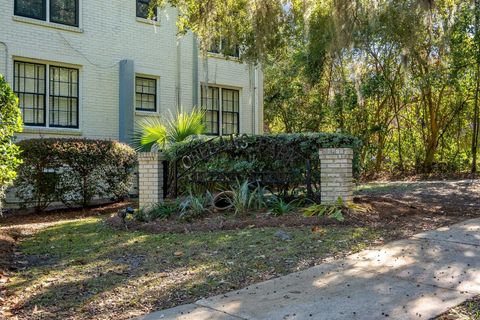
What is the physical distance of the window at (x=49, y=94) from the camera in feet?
41.7

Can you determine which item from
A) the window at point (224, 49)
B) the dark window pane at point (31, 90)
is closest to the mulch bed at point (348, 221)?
the dark window pane at point (31, 90)

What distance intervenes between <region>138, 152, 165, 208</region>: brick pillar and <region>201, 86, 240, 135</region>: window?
7.79 meters

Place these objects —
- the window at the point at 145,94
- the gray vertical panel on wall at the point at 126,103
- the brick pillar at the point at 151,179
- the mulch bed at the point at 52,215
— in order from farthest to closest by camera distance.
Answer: the window at the point at 145,94, the gray vertical panel on wall at the point at 126,103, the mulch bed at the point at 52,215, the brick pillar at the point at 151,179

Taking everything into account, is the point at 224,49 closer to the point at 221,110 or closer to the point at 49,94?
the point at 221,110

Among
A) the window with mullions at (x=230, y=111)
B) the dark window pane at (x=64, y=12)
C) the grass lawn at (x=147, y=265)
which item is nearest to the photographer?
the grass lawn at (x=147, y=265)

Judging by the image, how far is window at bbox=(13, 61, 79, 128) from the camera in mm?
12703

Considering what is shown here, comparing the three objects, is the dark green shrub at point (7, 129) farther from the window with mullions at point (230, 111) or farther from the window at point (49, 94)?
the window with mullions at point (230, 111)

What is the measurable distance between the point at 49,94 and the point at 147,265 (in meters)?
9.27

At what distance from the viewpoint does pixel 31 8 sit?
Answer: 12.8m

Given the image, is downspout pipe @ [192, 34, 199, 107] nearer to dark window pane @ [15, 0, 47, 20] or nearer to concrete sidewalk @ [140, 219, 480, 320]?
dark window pane @ [15, 0, 47, 20]

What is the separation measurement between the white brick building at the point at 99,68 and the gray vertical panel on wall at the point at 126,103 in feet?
0.10

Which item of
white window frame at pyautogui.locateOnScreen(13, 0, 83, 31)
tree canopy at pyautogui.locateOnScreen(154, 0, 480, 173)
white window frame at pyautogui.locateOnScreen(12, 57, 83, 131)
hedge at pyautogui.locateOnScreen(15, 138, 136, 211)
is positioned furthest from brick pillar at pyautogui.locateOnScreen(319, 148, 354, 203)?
white window frame at pyautogui.locateOnScreen(13, 0, 83, 31)

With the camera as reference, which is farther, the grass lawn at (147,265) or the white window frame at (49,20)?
the white window frame at (49,20)

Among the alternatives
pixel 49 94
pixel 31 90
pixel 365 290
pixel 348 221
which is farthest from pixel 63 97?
pixel 365 290
